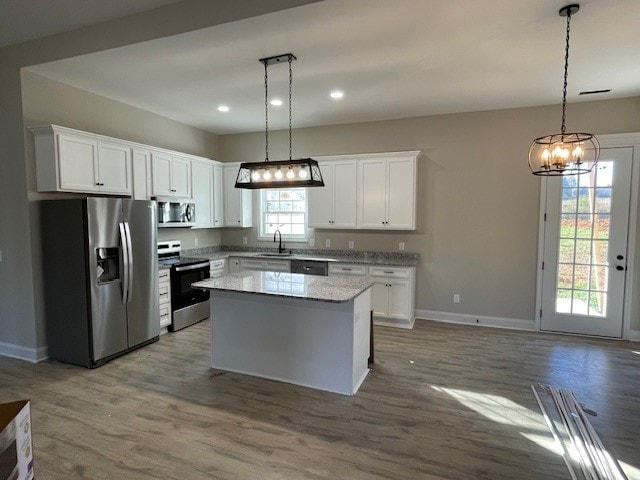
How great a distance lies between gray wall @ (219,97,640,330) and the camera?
4703 mm

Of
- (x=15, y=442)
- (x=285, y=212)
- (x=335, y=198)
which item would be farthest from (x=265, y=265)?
(x=15, y=442)

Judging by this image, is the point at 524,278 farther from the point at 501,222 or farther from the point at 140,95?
the point at 140,95

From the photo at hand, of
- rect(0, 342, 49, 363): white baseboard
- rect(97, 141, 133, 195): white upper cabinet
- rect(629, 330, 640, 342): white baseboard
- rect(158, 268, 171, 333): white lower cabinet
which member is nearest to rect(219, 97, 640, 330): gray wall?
rect(629, 330, 640, 342): white baseboard

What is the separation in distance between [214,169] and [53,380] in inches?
147

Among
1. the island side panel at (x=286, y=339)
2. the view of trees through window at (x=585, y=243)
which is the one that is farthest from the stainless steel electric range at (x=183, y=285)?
the view of trees through window at (x=585, y=243)

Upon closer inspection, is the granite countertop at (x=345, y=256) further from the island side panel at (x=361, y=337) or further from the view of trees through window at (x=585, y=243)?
the view of trees through window at (x=585, y=243)

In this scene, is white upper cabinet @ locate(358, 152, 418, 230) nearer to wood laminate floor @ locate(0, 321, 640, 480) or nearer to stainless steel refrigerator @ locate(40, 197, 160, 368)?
wood laminate floor @ locate(0, 321, 640, 480)

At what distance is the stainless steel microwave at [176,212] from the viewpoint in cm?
483

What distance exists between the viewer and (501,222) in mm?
4883

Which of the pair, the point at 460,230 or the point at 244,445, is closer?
the point at 244,445

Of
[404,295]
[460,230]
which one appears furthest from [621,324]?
[404,295]

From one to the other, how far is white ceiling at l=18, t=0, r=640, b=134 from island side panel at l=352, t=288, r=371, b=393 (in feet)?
7.25

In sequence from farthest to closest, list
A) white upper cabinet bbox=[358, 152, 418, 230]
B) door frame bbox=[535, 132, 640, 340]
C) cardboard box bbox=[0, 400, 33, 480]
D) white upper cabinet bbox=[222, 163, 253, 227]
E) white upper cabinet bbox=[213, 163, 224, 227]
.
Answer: white upper cabinet bbox=[222, 163, 253, 227], white upper cabinet bbox=[213, 163, 224, 227], white upper cabinet bbox=[358, 152, 418, 230], door frame bbox=[535, 132, 640, 340], cardboard box bbox=[0, 400, 33, 480]

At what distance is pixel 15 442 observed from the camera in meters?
1.00
